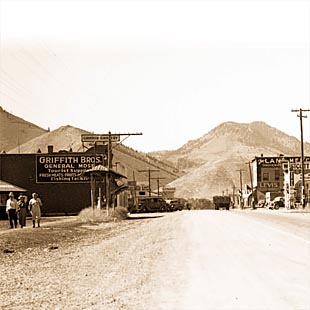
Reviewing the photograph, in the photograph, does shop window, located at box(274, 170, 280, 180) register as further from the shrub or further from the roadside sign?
the shrub

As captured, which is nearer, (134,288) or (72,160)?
(134,288)

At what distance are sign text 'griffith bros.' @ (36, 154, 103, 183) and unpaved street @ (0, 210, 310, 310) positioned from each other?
1934 inches

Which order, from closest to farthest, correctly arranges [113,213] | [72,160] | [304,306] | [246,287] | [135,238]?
[304,306] < [246,287] < [135,238] < [113,213] < [72,160]

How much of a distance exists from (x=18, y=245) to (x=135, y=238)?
15.9ft

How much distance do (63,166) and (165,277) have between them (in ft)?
191

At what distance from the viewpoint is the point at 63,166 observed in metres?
70.8

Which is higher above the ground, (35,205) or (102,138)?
(102,138)

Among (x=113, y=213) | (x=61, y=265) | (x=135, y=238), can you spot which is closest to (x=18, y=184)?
(x=113, y=213)

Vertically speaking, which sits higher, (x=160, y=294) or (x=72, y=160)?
(x=72, y=160)

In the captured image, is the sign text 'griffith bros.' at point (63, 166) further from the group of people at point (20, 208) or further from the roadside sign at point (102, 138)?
the group of people at point (20, 208)

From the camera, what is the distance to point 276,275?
13.4 metres

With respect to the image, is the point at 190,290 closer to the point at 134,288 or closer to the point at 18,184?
the point at 134,288

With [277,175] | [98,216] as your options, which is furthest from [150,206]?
[277,175]

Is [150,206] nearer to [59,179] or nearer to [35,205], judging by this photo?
[59,179]
